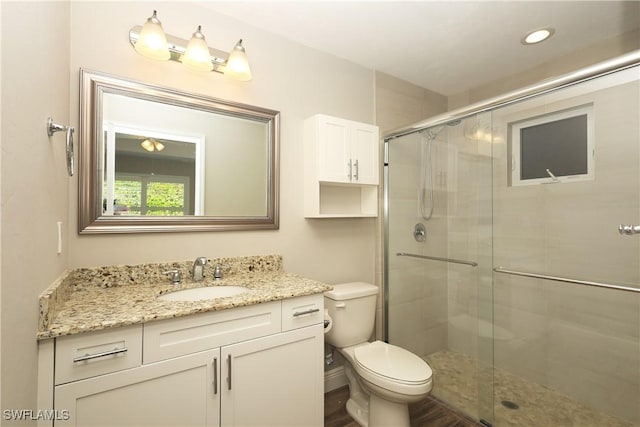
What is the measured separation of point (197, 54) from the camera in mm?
1480

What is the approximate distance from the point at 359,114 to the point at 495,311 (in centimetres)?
169

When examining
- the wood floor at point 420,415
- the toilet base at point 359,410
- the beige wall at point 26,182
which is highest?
the beige wall at point 26,182

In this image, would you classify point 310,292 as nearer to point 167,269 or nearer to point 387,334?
point 167,269

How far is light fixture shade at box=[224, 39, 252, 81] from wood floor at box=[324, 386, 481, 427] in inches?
81.5

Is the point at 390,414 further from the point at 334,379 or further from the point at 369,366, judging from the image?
the point at 334,379

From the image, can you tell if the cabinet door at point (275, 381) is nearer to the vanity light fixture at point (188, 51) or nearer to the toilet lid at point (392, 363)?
the toilet lid at point (392, 363)

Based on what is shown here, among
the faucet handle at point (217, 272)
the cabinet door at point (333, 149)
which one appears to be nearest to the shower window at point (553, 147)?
the cabinet door at point (333, 149)

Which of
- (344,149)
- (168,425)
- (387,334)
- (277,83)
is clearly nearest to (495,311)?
(387,334)

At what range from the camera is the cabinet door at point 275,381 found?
1.23 m

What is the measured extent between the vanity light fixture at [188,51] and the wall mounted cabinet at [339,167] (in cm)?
56

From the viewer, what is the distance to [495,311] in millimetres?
1961

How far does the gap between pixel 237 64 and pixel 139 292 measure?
1242 mm

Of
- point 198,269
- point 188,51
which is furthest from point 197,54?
point 198,269

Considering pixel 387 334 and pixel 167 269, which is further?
pixel 387 334
